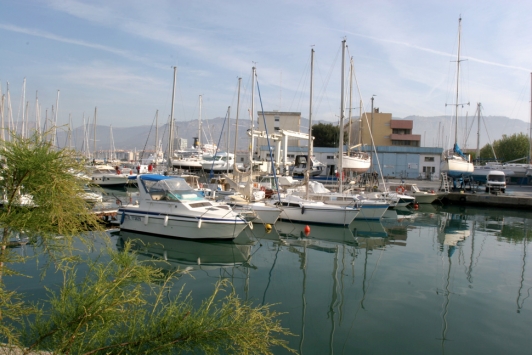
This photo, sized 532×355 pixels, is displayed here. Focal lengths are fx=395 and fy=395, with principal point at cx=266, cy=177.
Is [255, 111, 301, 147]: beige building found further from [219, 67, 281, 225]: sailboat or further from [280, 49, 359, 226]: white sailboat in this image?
[280, 49, 359, 226]: white sailboat

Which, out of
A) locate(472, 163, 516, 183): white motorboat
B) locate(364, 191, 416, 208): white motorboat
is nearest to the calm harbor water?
locate(364, 191, 416, 208): white motorboat

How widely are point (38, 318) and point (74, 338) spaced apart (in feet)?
1.51

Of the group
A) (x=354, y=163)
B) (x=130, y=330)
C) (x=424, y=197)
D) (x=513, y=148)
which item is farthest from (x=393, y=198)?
(x=513, y=148)

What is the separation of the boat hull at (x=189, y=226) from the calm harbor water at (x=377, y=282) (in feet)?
1.33

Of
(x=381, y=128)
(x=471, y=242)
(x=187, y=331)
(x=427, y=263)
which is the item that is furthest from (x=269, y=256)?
(x=381, y=128)

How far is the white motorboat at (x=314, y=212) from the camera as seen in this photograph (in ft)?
76.9

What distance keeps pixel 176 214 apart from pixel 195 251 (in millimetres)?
2367

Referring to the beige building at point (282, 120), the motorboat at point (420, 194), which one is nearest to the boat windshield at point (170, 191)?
the motorboat at point (420, 194)

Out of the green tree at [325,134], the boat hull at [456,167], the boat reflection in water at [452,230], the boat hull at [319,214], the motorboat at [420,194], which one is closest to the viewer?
the boat reflection in water at [452,230]

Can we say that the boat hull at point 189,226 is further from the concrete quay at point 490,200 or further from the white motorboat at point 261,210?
the concrete quay at point 490,200

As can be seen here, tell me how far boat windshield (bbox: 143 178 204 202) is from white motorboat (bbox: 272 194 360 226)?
624cm

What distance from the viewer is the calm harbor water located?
29.6ft

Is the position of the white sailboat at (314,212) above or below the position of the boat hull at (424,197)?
below

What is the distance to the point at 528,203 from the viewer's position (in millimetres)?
34906
